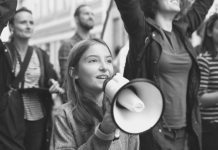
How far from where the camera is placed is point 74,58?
6.57ft

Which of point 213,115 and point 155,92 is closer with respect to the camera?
point 155,92

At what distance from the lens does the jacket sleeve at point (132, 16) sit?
1916mm

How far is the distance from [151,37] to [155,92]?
89 centimetres

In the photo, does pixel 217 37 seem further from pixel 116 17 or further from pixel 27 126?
pixel 116 17

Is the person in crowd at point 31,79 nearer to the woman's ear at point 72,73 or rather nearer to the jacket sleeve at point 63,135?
the woman's ear at point 72,73

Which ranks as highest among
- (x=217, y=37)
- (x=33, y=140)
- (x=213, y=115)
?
(x=217, y=37)

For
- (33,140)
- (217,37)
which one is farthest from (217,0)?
(33,140)

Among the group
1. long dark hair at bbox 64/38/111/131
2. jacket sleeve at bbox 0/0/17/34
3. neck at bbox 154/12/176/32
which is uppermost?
jacket sleeve at bbox 0/0/17/34

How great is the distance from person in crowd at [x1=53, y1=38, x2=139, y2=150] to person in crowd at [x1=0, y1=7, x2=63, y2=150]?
Answer: 1393mm

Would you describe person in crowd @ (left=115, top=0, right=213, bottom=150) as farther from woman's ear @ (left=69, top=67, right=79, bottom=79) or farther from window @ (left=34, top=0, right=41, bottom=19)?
window @ (left=34, top=0, right=41, bottom=19)

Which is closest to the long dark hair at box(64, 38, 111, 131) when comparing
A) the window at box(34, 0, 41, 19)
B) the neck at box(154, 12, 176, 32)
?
the neck at box(154, 12, 176, 32)

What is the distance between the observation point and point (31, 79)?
3406mm

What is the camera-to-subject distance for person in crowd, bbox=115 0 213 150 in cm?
216

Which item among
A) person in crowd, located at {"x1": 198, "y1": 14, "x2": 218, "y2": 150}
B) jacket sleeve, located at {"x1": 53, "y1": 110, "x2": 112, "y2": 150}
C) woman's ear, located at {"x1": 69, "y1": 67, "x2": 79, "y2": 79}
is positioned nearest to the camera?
jacket sleeve, located at {"x1": 53, "y1": 110, "x2": 112, "y2": 150}
